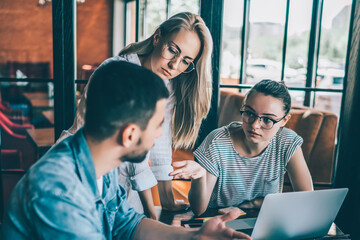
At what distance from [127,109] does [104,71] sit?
131 millimetres

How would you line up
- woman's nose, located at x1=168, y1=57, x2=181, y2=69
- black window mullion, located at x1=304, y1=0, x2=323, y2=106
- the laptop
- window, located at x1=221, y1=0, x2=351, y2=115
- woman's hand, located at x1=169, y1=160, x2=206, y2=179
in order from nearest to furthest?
the laptop < woman's hand, located at x1=169, y1=160, x2=206, y2=179 < woman's nose, located at x1=168, y1=57, x2=181, y2=69 < window, located at x1=221, y1=0, x2=351, y2=115 < black window mullion, located at x1=304, y1=0, x2=323, y2=106

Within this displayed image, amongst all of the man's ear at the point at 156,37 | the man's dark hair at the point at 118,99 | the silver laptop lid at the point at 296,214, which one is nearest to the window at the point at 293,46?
the man's ear at the point at 156,37

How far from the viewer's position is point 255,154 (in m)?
1.81

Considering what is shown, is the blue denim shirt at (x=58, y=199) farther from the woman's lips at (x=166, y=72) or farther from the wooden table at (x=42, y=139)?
the wooden table at (x=42, y=139)

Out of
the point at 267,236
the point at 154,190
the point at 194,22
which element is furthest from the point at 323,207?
the point at 154,190

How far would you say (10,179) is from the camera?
2.51 m

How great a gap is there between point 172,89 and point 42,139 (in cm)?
138

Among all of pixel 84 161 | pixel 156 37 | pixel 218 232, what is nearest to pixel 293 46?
pixel 156 37

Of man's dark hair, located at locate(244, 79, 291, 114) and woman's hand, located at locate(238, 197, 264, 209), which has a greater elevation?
man's dark hair, located at locate(244, 79, 291, 114)

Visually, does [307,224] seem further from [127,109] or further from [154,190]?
[154,190]

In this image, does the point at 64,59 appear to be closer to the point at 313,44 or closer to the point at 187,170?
the point at 187,170

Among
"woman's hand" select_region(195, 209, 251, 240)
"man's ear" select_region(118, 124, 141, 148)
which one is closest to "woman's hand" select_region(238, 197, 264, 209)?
"woman's hand" select_region(195, 209, 251, 240)

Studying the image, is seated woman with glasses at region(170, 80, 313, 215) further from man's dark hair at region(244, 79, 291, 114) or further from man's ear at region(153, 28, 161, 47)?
man's ear at region(153, 28, 161, 47)

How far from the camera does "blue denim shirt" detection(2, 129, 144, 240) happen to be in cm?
82
